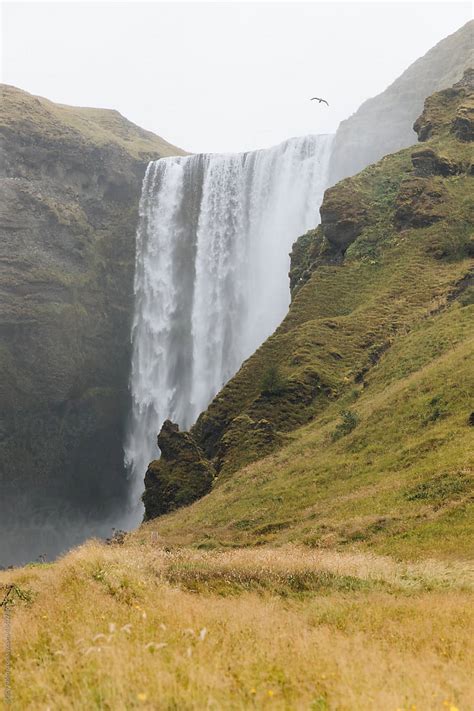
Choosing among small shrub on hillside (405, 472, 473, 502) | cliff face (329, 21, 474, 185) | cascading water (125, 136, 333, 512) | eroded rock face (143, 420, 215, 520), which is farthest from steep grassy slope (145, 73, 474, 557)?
cliff face (329, 21, 474, 185)

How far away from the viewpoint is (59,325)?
65.1 meters

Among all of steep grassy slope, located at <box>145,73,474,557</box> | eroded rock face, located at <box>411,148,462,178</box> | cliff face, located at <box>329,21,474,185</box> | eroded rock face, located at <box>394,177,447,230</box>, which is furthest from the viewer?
cliff face, located at <box>329,21,474,185</box>

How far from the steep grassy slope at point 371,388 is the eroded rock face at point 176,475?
3.19 ft

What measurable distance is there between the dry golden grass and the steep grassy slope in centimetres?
327

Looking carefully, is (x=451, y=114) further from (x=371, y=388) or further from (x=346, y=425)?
(x=346, y=425)

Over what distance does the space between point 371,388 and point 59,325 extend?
148 ft

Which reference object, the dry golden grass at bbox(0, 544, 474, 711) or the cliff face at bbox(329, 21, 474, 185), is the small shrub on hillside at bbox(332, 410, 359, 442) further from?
the cliff face at bbox(329, 21, 474, 185)

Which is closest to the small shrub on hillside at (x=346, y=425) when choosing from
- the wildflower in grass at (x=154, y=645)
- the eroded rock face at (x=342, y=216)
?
the wildflower in grass at (x=154, y=645)

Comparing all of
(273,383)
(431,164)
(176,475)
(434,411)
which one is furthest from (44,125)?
(434,411)

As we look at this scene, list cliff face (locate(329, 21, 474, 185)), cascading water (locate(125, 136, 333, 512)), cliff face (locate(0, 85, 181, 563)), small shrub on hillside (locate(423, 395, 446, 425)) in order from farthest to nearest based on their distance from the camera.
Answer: cliff face (locate(329, 21, 474, 185)) → cliff face (locate(0, 85, 181, 563)) → cascading water (locate(125, 136, 333, 512)) → small shrub on hillside (locate(423, 395, 446, 425))

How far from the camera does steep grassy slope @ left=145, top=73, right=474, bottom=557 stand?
15.2 metres

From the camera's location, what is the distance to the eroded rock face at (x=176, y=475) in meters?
28.0

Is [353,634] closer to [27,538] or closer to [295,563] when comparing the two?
[295,563]

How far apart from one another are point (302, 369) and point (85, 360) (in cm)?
A: 4083
